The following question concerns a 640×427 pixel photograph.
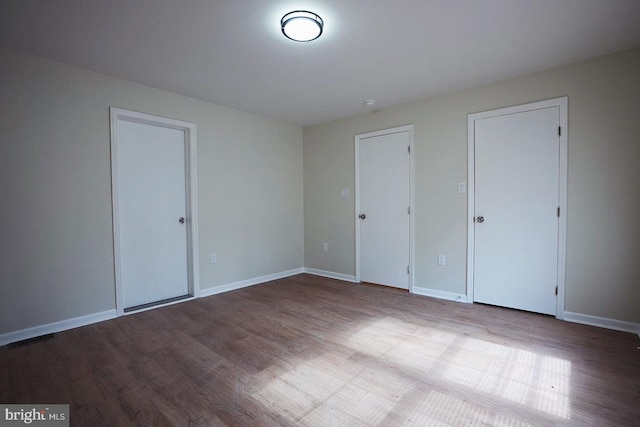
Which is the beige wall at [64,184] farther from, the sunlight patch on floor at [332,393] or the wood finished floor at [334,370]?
the sunlight patch on floor at [332,393]

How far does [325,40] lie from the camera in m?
2.29

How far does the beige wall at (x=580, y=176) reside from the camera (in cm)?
251

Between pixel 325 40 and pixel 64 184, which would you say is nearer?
pixel 325 40

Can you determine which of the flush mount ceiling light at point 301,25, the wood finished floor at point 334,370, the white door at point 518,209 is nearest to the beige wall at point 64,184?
the wood finished floor at point 334,370

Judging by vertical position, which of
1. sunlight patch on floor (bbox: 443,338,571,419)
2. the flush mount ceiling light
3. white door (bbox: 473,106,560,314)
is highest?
the flush mount ceiling light

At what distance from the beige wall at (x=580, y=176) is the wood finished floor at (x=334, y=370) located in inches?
17.1

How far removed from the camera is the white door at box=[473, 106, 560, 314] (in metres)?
2.86

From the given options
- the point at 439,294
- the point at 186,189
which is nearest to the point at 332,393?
the point at 439,294

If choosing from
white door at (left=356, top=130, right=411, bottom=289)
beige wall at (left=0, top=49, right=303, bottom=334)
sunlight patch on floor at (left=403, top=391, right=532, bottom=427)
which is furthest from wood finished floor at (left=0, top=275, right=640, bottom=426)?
white door at (left=356, top=130, right=411, bottom=289)

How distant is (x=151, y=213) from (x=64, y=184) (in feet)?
2.66

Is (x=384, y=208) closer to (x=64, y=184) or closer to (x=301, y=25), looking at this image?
(x=301, y=25)

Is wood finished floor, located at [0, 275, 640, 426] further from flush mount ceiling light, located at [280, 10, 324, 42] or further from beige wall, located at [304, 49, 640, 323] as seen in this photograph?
flush mount ceiling light, located at [280, 10, 324, 42]

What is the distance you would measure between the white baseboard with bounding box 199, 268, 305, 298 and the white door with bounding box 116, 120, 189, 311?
248mm

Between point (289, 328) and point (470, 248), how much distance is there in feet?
7.02
